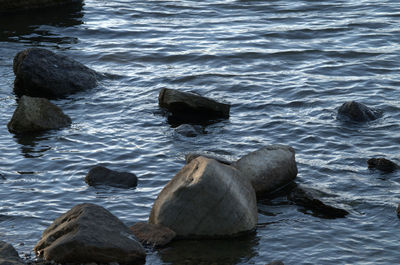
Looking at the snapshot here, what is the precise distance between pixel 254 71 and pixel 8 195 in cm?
766

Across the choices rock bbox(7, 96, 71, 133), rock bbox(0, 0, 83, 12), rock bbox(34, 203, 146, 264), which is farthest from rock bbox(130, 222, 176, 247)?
rock bbox(0, 0, 83, 12)

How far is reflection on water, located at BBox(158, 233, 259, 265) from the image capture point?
26.5 ft

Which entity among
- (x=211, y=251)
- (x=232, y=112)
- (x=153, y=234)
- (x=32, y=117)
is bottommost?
(x=211, y=251)

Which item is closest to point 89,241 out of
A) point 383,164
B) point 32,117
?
point 383,164

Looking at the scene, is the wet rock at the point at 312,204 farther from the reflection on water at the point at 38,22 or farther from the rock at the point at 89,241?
the reflection on water at the point at 38,22

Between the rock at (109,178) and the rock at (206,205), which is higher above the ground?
the rock at (206,205)

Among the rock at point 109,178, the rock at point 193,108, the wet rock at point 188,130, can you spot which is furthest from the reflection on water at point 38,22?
the rock at point 109,178

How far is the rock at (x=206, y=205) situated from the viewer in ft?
27.7

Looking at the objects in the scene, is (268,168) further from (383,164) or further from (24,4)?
(24,4)

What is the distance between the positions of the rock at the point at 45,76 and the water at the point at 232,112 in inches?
10.7

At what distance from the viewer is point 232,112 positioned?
13633 millimetres

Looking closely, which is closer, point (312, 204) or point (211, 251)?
point (211, 251)

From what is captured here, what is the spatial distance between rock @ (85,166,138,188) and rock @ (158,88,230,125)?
9.62 feet

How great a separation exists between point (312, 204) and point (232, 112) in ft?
14.8
